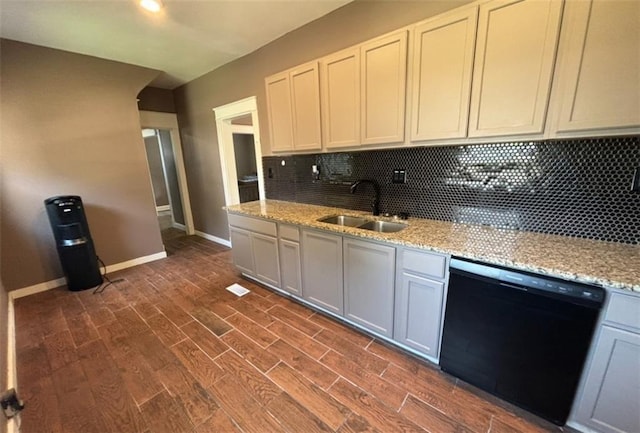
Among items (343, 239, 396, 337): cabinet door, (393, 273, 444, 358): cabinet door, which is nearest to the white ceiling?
(343, 239, 396, 337): cabinet door

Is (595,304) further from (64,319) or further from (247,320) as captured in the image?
(64,319)

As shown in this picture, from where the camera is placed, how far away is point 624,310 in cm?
110

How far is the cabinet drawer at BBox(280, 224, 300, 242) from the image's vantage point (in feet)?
7.71

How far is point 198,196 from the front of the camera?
15.4ft

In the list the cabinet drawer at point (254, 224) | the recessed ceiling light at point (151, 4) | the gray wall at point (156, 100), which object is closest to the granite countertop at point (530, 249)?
the cabinet drawer at point (254, 224)

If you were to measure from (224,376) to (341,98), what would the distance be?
2380 millimetres

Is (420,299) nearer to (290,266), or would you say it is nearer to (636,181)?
(290,266)

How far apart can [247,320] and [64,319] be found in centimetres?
185

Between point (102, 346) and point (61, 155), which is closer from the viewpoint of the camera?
point (102, 346)

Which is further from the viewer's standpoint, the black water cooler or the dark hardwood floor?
the black water cooler

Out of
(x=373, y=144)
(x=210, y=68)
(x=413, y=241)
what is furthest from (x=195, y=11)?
(x=413, y=241)

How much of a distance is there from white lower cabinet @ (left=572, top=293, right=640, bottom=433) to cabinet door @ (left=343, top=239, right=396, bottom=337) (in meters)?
1.02

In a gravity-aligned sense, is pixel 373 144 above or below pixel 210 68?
below

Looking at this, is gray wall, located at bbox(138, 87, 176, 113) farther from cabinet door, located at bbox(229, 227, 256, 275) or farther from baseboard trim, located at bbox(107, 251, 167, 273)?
cabinet door, located at bbox(229, 227, 256, 275)
